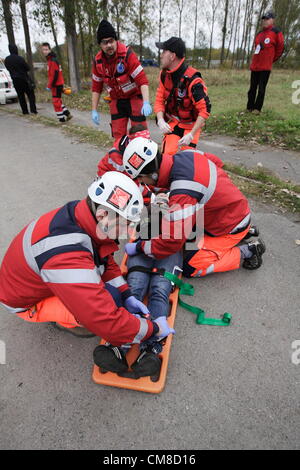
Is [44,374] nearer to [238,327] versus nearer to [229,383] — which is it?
[229,383]

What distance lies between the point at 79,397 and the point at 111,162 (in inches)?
99.9

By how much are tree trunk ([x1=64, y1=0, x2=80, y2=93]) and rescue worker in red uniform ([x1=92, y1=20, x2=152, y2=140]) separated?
8782mm

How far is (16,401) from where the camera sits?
6.17ft

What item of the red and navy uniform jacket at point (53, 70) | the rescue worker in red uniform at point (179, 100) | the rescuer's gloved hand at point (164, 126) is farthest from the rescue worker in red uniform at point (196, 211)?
the red and navy uniform jacket at point (53, 70)

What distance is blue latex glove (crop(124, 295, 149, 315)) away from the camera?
216cm

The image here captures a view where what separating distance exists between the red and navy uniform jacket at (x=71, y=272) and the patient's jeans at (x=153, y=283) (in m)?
0.37

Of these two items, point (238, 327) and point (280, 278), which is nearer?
point (238, 327)

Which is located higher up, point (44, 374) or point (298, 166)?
point (298, 166)

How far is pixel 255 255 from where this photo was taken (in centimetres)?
287

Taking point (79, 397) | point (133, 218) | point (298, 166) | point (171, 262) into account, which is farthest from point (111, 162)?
point (298, 166)

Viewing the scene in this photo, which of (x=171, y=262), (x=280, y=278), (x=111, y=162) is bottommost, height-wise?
(x=280, y=278)

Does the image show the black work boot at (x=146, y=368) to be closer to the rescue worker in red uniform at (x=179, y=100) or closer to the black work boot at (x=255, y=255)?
the black work boot at (x=255, y=255)

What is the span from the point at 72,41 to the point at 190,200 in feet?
40.3

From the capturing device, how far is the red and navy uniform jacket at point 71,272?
61.4 inches
